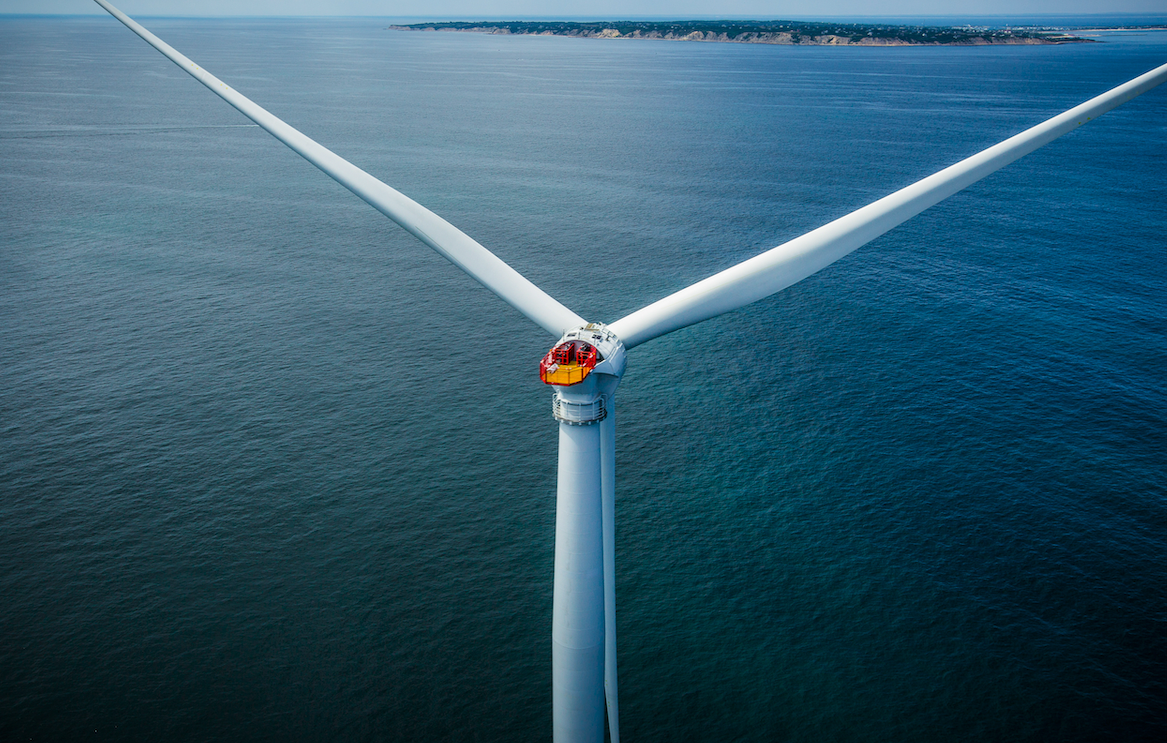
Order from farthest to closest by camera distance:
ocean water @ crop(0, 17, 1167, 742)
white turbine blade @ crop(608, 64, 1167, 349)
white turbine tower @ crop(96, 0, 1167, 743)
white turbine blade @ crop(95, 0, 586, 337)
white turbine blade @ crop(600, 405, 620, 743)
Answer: ocean water @ crop(0, 17, 1167, 742)
white turbine blade @ crop(95, 0, 586, 337)
white turbine blade @ crop(600, 405, 620, 743)
white turbine blade @ crop(608, 64, 1167, 349)
white turbine tower @ crop(96, 0, 1167, 743)

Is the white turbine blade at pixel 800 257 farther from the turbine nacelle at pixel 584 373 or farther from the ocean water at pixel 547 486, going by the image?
the ocean water at pixel 547 486

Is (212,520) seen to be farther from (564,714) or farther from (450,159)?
(450,159)

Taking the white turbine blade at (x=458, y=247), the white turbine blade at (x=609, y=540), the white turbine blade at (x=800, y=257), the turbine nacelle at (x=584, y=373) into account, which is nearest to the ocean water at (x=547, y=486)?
the white turbine blade at (x=609, y=540)

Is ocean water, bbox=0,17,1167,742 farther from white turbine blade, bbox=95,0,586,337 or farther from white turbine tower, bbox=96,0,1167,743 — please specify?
white turbine blade, bbox=95,0,586,337

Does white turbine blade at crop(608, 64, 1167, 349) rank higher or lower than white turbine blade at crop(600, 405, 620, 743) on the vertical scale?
higher

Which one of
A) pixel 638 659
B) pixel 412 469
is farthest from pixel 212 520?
pixel 638 659

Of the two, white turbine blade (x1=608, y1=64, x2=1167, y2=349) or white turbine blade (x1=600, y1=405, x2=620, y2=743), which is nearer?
white turbine blade (x1=608, y1=64, x2=1167, y2=349)

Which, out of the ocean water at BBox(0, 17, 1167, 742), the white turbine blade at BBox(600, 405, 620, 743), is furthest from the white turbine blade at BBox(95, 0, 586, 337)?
the ocean water at BBox(0, 17, 1167, 742)
